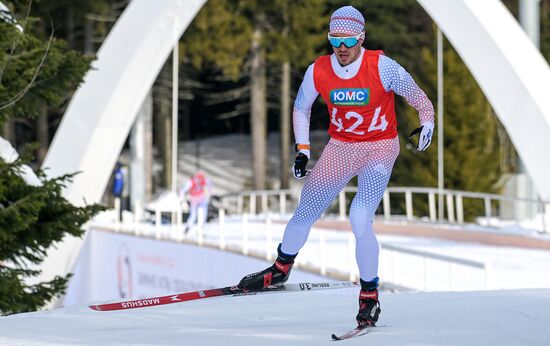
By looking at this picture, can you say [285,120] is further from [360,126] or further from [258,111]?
[360,126]

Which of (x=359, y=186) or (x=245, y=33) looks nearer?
(x=359, y=186)

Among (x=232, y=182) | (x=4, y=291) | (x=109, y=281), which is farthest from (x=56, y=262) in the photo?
(x=232, y=182)

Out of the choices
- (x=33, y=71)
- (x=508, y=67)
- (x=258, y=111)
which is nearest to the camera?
(x=33, y=71)

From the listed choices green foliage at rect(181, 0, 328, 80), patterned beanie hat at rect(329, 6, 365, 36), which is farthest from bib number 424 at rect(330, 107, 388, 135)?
green foliage at rect(181, 0, 328, 80)

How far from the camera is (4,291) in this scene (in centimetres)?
1246

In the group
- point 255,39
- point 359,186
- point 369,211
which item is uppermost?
point 255,39

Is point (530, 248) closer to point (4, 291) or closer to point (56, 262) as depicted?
point (56, 262)

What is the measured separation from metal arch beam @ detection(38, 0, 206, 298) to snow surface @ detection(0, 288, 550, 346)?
50.5 ft

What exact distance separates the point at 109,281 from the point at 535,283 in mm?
9962

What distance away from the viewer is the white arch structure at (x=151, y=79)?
74.0ft

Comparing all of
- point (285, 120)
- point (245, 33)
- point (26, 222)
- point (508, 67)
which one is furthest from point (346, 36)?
point (285, 120)

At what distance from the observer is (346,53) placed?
336 inches

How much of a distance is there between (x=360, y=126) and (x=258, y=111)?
37.2 meters

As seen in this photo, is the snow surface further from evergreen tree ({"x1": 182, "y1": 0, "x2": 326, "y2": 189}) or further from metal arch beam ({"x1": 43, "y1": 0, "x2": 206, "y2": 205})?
evergreen tree ({"x1": 182, "y1": 0, "x2": 326, "y2": 189})
